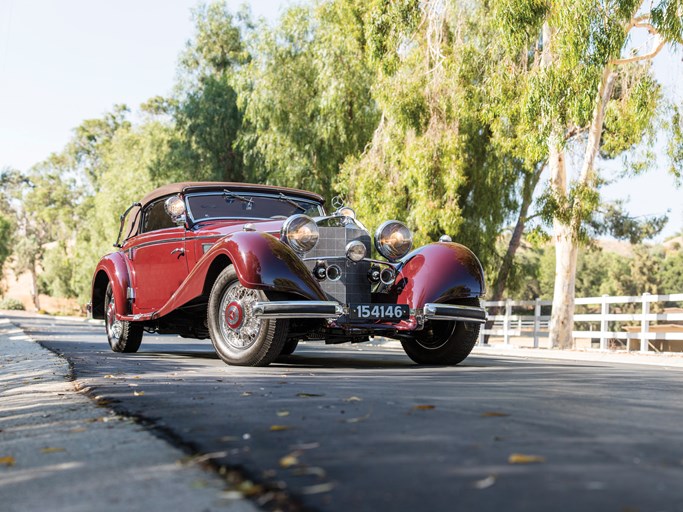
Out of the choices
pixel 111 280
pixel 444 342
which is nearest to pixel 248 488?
pixel 444 342

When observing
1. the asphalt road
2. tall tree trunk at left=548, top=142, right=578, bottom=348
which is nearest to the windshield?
the asphalt road

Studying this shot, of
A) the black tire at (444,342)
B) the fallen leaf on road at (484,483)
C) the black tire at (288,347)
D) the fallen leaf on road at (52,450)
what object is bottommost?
the fallen leaf on road at (52,450)

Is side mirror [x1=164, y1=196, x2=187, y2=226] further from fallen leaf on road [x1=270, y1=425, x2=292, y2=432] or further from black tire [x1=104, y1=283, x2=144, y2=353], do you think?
fallen leaf on road [x1=270, y1=425, x2=292, y2=432]

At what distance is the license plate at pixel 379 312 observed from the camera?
803cm

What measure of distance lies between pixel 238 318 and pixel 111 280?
136 inches

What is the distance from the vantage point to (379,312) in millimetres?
Answer: 8125

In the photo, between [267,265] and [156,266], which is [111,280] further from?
[267,265]

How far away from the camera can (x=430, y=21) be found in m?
20.8

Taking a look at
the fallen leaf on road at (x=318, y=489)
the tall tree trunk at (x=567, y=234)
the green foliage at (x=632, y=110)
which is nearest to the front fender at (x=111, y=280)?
the fallen leaf on road at (x=318, y=489)

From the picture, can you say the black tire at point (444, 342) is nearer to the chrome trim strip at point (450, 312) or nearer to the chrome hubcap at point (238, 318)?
the chrome trim strip at point (450, 312)

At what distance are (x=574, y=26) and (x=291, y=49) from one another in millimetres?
14031

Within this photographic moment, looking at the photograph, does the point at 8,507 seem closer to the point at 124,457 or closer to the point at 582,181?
the point at 124,457

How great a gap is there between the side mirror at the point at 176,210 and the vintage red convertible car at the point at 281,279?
0.5 inches

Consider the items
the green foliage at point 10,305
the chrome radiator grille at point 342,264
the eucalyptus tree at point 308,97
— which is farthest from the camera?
the green foliage at point 10,305
